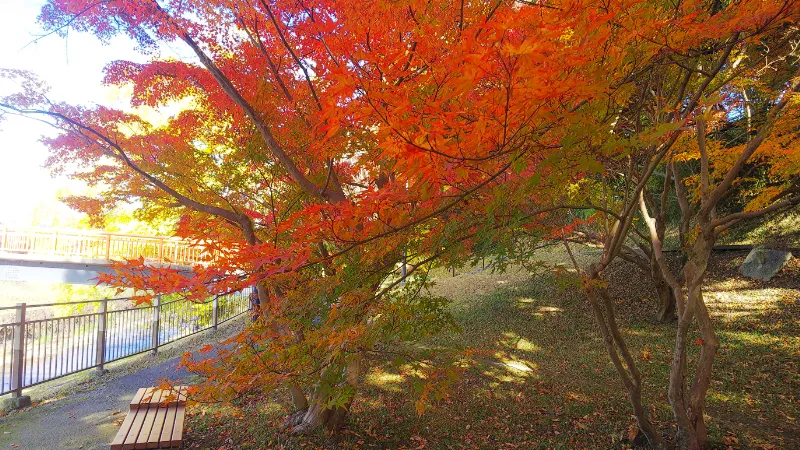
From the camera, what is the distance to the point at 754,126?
7.95 meters

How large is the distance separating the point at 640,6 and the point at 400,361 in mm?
3088

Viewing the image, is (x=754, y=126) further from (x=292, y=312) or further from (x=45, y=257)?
(x=45, y=257)

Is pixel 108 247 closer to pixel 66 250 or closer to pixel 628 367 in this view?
pixel 66 250

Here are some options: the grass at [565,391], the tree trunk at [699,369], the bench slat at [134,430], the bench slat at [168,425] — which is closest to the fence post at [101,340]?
the grass at [565,391]

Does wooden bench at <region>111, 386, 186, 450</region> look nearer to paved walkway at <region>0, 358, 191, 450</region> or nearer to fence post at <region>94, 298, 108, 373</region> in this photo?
paved walkway at <region>0, 358, 191, 450</region>

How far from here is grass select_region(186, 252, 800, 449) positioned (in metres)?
5.24

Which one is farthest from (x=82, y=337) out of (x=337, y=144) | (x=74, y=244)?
(x=74, y=244)

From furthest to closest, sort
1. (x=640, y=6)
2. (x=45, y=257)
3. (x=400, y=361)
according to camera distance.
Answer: (x=45, y=257) → (x=400, y=361) → (x=640, y=6)

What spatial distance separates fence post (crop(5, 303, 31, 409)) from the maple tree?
263 centimetres

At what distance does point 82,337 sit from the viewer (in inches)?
328

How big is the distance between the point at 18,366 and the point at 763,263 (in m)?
15.5

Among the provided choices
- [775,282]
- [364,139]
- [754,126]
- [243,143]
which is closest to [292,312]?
[364,139]

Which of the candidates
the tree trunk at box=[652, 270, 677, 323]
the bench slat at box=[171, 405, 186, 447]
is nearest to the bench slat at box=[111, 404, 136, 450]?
the bench slat at box=[171, 405, 186, 447]

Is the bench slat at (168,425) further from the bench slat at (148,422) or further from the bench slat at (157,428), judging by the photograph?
the bench slat at (148,422)
